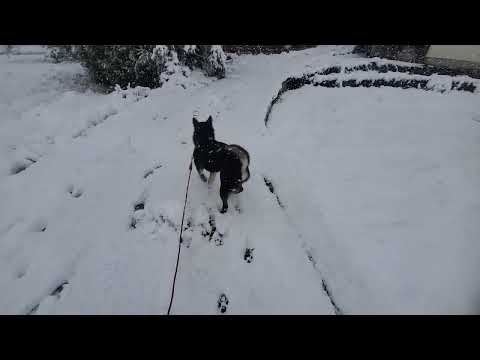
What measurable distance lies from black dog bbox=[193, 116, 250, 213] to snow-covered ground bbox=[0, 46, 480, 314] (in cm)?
55

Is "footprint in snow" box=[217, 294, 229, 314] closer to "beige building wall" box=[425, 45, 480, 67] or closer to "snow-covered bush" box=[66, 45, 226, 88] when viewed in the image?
"snow-covered bush" box=[66, 45, 226, 88]

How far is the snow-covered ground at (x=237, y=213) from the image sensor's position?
3.10m

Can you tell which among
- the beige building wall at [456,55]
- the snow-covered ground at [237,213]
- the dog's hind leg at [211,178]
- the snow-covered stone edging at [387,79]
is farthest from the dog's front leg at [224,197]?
the beige building wall at [456,55]

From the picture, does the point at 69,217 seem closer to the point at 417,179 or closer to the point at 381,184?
the point at 381,184

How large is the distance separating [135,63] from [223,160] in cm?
663

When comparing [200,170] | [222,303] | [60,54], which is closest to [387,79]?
[200,170]

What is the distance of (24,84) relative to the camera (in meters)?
8.42

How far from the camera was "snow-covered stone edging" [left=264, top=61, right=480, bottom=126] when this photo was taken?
10133mm

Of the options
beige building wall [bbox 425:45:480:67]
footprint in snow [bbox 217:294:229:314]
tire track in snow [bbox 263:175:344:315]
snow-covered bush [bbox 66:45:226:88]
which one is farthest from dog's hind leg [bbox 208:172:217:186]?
beige building wall [bbox 425:45:480:67]

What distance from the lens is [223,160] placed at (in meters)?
3.93

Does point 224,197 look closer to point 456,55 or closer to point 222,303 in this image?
point 222,303
